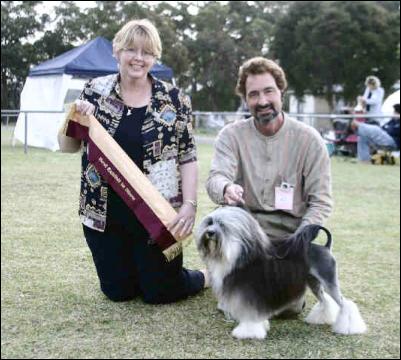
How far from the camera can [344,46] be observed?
25016 millimetres

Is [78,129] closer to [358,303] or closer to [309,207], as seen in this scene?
[309,207]

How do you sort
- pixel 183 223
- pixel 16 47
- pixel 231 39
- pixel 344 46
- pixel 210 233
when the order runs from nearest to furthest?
pixel 210 233 → pixel 183 223 → pixel 16 47 → pixel 344 46 → pixel 231 39

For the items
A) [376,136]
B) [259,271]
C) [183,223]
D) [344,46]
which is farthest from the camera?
[344,46]

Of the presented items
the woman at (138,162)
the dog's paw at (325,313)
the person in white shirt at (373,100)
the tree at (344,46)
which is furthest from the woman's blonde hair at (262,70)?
the tree at (344,46)

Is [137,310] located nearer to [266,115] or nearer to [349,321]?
[349,321]

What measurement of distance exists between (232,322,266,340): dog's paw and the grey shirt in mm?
512

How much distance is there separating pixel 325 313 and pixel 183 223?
825 mm

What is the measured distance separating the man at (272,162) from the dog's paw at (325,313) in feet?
1.27

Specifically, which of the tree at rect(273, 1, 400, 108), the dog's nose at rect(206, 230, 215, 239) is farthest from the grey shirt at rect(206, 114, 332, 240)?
the tree at rect(273, 1, 400, 108)

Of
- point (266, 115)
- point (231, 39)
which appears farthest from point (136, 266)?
point (231, 39)

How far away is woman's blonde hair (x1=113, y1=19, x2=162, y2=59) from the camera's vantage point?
314 cm

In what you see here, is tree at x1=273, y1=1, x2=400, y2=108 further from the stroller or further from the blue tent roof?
the blue tent roof

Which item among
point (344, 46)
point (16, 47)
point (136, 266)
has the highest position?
point (344, 46)

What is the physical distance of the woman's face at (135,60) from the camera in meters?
3.15
